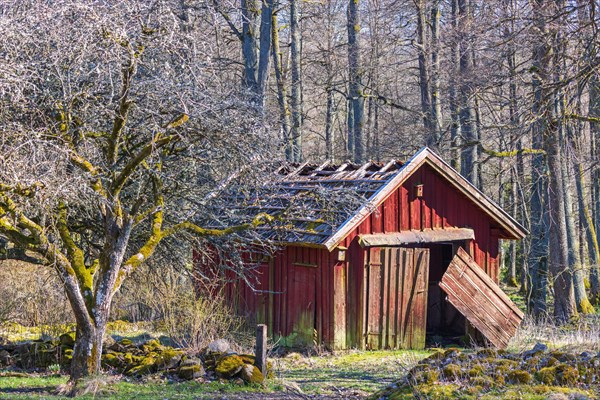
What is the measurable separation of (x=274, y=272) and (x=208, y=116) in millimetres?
6791

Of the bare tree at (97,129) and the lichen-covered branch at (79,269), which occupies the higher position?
the bare tree at (97,129)

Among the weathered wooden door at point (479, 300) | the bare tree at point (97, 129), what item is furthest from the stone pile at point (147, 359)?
the weathered wooden door at point (479, 300)

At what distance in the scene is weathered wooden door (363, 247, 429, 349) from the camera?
51.8 ft

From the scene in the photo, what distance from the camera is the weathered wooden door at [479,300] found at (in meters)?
16.3

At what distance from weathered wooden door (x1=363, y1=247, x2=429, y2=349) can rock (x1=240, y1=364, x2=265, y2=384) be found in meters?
5.16

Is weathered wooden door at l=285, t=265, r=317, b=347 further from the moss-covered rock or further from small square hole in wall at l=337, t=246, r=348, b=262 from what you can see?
the moss-covered rock

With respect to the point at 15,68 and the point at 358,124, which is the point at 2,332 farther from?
the point at 358,124

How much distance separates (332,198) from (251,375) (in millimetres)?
3197

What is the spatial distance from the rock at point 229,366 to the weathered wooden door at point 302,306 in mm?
4548

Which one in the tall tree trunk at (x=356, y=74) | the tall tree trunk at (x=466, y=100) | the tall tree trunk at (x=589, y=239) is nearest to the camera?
the tall tree trunk at (x=466, y=100)

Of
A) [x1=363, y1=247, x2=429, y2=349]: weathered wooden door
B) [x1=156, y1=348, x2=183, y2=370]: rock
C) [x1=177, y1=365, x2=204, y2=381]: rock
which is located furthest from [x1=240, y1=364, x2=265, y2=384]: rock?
[x1=363, y1=247, x2=429, y2=349]: weathered wooden door

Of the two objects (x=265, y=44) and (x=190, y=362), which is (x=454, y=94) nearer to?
(x=265, y=44)

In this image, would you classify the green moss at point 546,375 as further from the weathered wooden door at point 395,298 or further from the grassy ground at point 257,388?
the weathered wooden door at point 395,298

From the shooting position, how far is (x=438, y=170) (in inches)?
653
